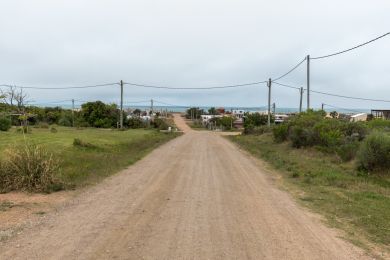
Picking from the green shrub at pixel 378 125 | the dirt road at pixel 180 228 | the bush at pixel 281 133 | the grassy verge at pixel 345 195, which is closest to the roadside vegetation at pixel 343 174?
the grassy verge at pixel 345 195

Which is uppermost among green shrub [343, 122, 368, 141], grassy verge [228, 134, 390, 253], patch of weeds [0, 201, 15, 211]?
green shrub [343, 122, 368, 141]

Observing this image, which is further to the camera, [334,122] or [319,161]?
[334,122]

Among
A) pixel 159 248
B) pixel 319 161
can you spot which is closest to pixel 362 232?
pixel 159 248

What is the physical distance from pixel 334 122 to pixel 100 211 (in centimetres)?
2267

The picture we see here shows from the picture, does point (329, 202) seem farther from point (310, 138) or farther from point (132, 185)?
point (310, 138)

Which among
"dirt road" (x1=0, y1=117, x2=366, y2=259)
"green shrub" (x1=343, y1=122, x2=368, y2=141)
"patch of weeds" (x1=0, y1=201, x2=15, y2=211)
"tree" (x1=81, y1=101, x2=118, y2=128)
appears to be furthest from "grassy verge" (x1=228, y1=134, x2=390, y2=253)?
"tree" (x1=81, y1=101, x2=118, y2=128)

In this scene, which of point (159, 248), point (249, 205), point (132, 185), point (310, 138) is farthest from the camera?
point (310, 138)

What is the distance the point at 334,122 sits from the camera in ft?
97.3

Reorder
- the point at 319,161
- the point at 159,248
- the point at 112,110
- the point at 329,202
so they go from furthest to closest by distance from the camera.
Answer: the point at 112,110 < the point at 319,161 < the point at 329,202 < the point at 159,248

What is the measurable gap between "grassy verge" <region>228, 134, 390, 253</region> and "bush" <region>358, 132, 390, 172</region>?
657mm

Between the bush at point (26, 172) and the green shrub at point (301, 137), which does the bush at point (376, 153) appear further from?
the bush at point (26, 172)

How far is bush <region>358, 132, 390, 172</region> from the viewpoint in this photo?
56.7ft

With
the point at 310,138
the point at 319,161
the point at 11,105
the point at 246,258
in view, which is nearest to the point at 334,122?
the point at 310,138

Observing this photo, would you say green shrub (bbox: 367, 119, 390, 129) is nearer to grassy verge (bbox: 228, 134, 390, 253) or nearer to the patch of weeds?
grassy verge (bbox: 228, 134, 390, 253)
